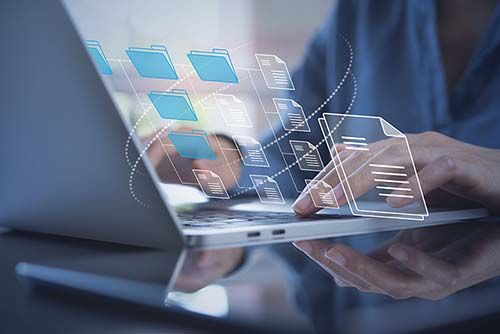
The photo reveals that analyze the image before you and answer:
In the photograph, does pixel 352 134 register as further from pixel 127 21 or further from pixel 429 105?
pixel 127 21

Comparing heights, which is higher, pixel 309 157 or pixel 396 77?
pixel 309 157

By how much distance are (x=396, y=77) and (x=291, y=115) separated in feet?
0.88

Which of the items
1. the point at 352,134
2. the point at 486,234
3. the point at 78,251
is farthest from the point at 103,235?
the point at 352,134

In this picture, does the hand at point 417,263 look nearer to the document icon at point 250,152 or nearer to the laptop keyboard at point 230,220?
the laptop keyboard at point 230,220

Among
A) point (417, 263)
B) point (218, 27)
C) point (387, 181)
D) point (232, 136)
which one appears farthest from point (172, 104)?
point (218, 27)

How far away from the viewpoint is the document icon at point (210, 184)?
2.26 feet

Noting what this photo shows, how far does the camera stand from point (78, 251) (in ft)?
1.33

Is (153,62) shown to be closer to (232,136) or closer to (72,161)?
(232,136)

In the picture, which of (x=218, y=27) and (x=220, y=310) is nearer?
(x=220, y=310)

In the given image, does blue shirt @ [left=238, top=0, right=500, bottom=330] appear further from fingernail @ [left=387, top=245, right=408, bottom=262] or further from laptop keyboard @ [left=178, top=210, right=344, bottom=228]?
fingernail @ [left=387, top=245, right=408, bottom=262]

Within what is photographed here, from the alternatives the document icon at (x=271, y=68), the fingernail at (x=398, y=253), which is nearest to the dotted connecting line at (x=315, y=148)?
the document icon at (x=271, y=68)

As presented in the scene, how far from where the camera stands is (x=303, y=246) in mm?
428

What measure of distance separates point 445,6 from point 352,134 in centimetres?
31

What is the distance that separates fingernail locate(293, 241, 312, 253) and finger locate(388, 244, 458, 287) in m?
0.06
